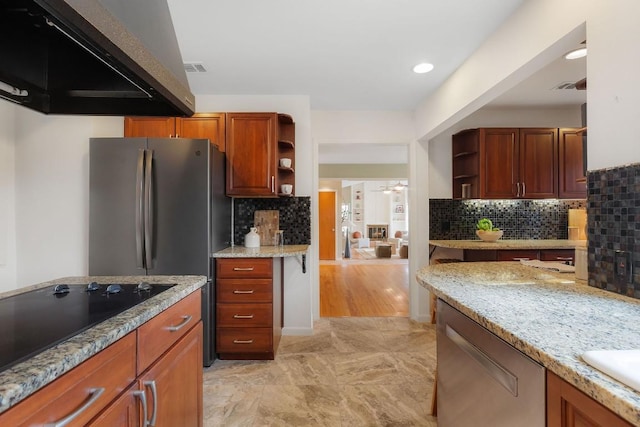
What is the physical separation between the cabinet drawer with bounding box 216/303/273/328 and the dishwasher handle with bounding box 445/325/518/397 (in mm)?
1704

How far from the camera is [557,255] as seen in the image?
10.6 ft

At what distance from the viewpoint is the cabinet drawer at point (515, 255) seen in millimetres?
3232

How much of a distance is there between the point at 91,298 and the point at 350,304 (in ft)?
11.4

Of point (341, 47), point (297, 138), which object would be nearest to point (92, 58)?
point (341, 47)

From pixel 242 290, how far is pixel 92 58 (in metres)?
1.86

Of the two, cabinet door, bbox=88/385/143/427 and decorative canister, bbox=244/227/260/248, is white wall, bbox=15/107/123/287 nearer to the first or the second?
decorative canister, bbox=244/227/260/248

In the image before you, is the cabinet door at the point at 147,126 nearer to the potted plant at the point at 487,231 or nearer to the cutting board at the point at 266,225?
the cutting board at the point at 266,225

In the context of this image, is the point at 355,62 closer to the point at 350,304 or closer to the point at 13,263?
the point at 350,304

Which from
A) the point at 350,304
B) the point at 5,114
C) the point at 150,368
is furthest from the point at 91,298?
the point at 350,304

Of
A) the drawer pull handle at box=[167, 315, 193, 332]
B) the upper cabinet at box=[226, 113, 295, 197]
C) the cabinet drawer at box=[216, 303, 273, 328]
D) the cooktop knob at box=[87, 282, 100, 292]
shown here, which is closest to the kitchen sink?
the drawer pull handle at box=[167, 315, 193, 332]

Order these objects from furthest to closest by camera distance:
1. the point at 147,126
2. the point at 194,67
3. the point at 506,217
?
the point at 506,217 < the point at 147,126 < the point at 194,67

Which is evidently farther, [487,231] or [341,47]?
[487,231]

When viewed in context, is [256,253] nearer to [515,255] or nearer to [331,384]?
[331,384]

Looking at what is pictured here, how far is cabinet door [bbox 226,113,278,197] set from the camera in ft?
9.53
